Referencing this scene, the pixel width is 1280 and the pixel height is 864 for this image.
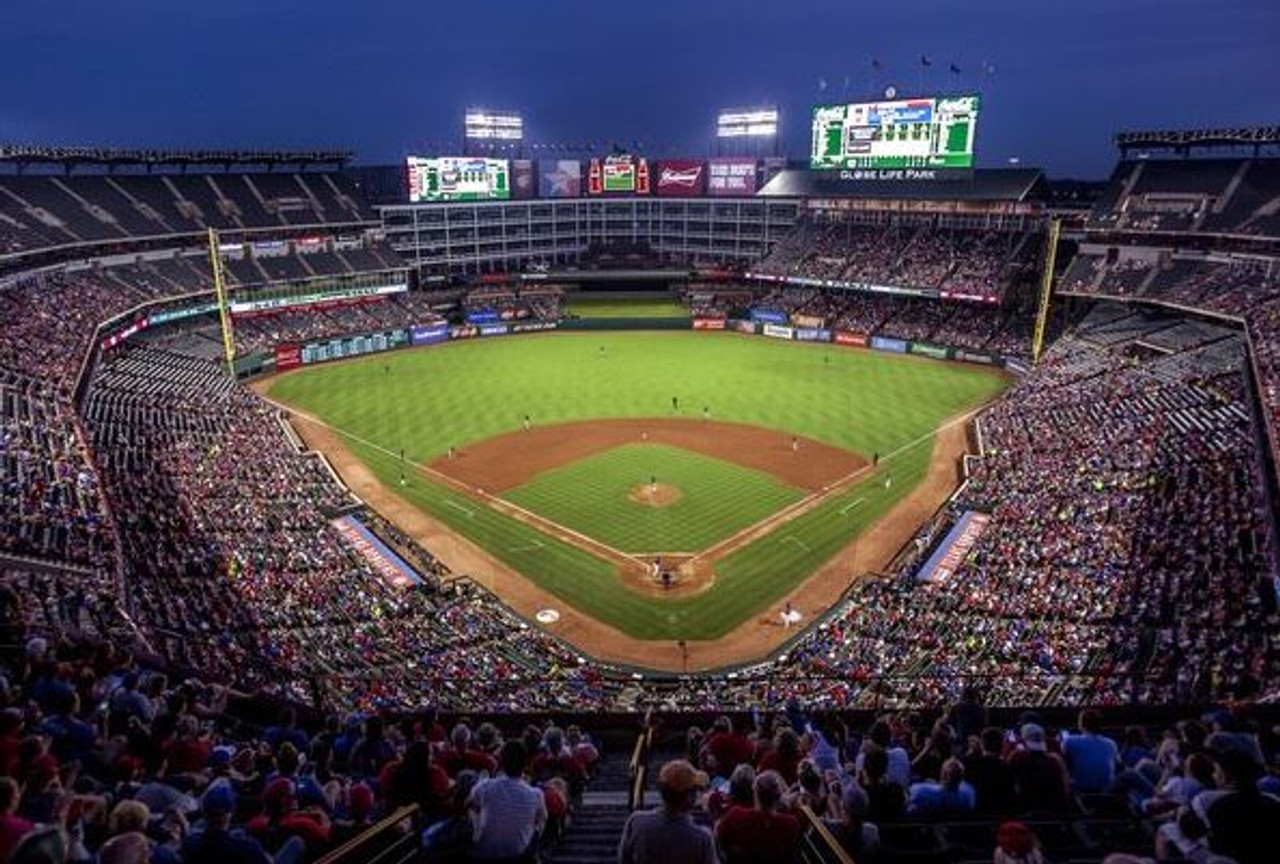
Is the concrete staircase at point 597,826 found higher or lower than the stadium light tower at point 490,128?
lower

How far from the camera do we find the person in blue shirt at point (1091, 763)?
7.96m

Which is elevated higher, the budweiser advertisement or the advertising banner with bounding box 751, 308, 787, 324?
the budweiser advertisement

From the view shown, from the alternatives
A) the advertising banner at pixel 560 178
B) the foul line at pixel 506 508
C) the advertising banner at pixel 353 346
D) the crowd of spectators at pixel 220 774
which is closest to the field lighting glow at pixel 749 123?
the advertising banner at pixel 560 178

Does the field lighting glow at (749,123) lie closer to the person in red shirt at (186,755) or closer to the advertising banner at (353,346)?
the advertising banner at (353,346)

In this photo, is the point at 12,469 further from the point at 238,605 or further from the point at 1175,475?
the point at 1175,475

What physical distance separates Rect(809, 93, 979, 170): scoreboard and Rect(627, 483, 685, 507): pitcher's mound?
1623 inches

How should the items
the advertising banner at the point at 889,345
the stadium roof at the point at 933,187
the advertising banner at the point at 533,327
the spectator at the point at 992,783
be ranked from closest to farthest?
the spectator at the point at 992,783 < the advertising banner at the point at 889,345 < the stadium roof at the point at 933,187 < the advertising banner at the point at 533,327

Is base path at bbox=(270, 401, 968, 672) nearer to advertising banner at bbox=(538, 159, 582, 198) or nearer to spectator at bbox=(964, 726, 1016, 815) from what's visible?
spectator at bbox=(964, 726, 1016, 815)

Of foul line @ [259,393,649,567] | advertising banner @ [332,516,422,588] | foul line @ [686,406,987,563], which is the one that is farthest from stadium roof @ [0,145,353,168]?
foul line @ [686,406,987,563]

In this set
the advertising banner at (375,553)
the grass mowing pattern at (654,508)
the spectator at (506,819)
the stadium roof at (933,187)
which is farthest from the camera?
the stadium roof at (933,187)

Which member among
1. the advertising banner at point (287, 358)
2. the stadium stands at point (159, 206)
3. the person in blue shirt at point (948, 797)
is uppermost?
the stadium stands at point (159, 206)

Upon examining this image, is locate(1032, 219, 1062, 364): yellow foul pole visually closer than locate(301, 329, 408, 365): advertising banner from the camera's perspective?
Yes

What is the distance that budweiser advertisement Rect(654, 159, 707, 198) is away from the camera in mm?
93000

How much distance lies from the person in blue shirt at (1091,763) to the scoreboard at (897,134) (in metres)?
62.7
